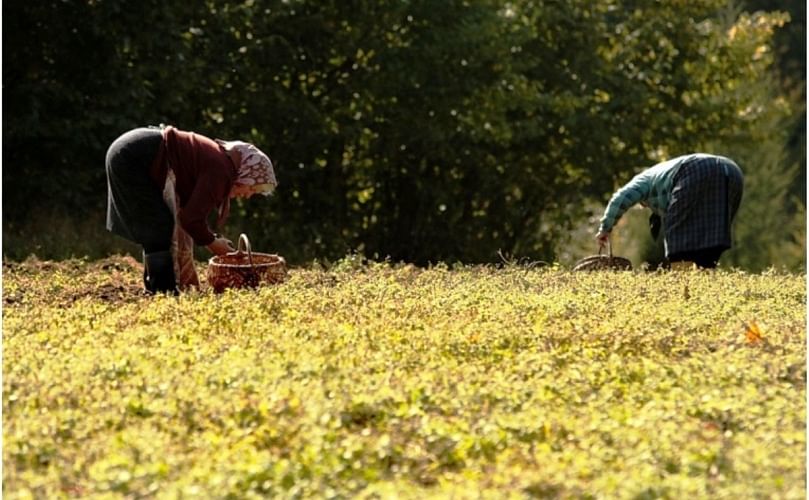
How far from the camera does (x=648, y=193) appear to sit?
1138 centimetres

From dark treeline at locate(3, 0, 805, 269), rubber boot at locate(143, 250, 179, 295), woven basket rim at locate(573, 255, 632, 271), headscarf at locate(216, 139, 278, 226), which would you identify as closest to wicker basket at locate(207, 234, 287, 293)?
rubber boot at locate(143, 250, 179, 295)

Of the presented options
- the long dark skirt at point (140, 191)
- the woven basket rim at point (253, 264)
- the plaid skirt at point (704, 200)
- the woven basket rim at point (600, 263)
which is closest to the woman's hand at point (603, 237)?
the woven basket rim at point (600, 263)

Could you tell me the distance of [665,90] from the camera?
23.1 m

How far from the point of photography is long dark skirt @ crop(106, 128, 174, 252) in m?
8.91

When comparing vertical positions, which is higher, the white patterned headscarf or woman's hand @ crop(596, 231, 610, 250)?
the white patterned headscarf

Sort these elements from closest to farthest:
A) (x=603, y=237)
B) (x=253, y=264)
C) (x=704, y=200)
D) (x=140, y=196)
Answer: (x=140, y=196), (x=253, y=264), (x=704, y=200), (x=603, y=237)

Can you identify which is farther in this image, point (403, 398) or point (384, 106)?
point (384, 106)

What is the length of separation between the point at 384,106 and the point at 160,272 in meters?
11.5

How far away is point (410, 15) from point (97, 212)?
564 centimetres

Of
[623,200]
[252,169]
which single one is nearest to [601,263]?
[623,200]

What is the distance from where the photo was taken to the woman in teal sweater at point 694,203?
36.0 ft

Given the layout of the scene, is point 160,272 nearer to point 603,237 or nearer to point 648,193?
point 603,237

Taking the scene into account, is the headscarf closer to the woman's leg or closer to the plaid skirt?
the woman's leg

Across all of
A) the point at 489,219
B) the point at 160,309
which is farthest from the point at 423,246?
the point at 160,309
